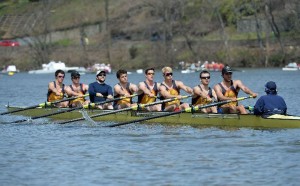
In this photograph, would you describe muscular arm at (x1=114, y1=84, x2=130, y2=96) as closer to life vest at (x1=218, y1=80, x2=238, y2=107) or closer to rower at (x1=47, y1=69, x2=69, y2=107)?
A: rower at (x1=47, y1=69, x2=69, y2=107)

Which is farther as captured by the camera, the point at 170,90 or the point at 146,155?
the point at 170,90

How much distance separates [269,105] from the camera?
24.3 meters

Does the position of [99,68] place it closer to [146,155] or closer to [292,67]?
[292,67]

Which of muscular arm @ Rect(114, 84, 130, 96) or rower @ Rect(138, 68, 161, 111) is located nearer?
rower @ Rect(138, 68, 161, 111)

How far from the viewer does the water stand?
1872cm

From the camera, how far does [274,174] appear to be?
18.8 m

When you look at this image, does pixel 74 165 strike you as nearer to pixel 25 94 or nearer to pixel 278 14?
pixel 25 94

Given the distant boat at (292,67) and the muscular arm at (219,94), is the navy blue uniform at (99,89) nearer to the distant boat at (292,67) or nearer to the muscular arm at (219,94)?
the muscular arm at (219,94)

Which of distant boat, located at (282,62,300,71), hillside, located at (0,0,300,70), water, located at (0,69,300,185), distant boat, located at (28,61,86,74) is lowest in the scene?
water, located at (0,69,300,185)

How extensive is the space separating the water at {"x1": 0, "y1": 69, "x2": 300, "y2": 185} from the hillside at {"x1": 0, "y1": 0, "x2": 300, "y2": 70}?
169ft

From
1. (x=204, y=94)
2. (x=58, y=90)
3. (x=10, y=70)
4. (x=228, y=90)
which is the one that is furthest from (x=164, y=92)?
(x=10, y=70)

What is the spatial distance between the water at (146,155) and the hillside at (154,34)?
2029 inches

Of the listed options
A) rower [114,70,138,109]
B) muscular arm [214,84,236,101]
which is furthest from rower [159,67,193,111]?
rower [114,70,138,109]

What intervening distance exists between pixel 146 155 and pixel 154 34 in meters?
67.4
